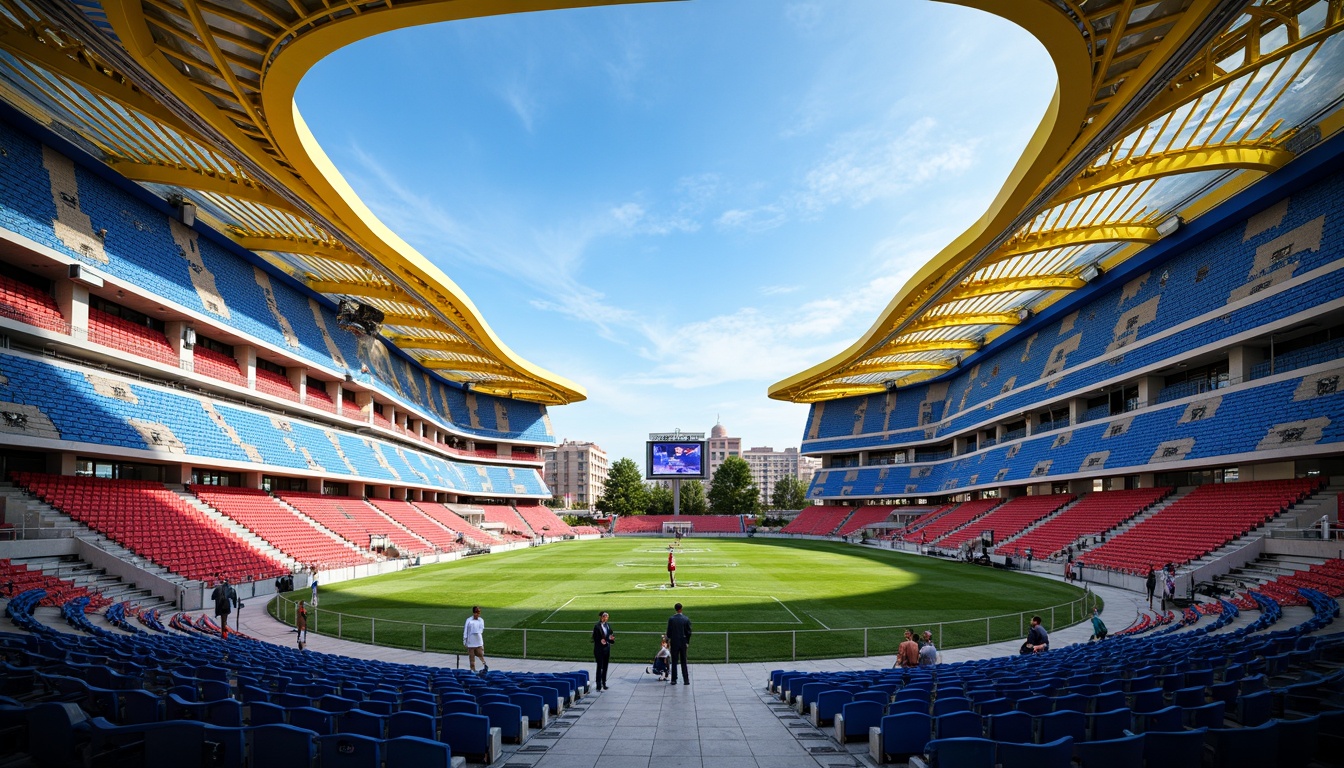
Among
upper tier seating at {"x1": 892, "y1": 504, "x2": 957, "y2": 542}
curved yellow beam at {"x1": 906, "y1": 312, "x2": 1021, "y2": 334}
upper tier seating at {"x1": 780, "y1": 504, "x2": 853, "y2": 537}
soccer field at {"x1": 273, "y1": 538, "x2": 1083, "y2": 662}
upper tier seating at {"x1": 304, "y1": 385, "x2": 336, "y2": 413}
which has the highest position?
curved yellow beam at {"x1": 906, "y1": 312, "x2": 1021, "y2": 334}

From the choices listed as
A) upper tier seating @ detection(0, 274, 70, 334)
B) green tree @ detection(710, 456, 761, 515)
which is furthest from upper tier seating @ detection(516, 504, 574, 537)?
upper tier seating @ detection(0, 274, 70, 334)

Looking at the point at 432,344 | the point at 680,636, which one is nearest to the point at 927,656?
the point at 680,636

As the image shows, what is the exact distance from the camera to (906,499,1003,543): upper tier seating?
56.8 metres

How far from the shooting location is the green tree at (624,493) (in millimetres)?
115438

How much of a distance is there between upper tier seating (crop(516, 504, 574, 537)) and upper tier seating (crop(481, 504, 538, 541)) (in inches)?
58.2

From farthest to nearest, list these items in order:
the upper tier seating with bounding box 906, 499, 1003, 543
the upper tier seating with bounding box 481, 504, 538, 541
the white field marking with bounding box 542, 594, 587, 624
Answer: the upper tier seating with bounding box 481, 504, 538, 541, the upper tier seating with bounding box 906, 499, 1003, 543, the white field marking with bounding box 542, 594, 587, 624

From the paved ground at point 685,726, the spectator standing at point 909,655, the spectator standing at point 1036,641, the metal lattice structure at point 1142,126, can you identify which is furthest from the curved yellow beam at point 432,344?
the spectator standing at point 1036,641

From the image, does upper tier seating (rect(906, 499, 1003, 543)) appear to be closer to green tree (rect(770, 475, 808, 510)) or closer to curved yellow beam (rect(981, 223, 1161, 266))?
curved yellow beam (rect(981, 223, 1161, 266))

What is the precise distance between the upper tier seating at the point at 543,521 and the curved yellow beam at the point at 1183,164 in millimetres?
61461

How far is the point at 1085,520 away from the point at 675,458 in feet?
161

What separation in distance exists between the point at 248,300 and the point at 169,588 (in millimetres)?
21279

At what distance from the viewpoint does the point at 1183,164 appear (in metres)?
26.0

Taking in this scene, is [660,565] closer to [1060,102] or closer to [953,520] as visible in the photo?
[953,520]

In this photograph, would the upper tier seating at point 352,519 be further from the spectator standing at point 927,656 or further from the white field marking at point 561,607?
the spectator standing at point 927,656
